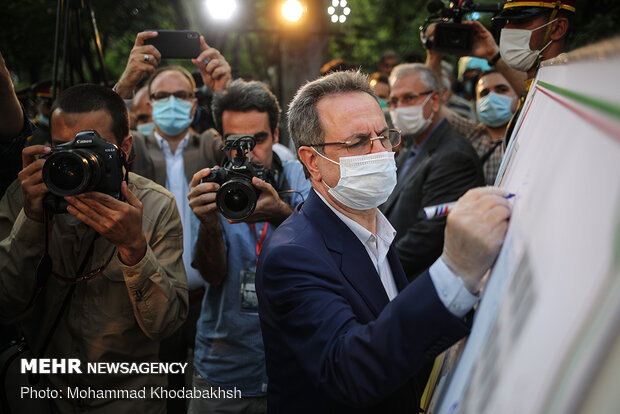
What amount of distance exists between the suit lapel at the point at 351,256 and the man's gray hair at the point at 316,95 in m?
0.30

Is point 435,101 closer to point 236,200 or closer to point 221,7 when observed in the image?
point 236,200

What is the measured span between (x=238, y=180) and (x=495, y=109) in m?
3.11

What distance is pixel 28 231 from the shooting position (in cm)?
208

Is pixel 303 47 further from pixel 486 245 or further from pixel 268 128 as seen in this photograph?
pixel 486 245

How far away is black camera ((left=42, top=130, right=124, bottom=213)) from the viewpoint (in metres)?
1.88

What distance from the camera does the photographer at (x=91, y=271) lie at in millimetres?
2004

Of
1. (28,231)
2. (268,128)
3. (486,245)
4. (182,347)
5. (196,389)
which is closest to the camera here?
(486,245)

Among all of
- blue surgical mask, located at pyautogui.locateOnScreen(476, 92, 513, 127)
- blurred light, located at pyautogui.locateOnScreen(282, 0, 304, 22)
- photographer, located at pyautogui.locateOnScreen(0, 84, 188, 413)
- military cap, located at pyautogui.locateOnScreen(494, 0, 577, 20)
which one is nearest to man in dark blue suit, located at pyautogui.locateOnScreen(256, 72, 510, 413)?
→ photographer, located at pyautogui.locateOnScreen(0, 84, 188, 413)

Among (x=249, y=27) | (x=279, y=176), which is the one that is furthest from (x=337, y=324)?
(x=249, y=27)

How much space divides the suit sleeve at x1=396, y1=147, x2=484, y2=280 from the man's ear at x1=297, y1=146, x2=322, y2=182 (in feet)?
5.63

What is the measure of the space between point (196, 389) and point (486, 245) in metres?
2.19

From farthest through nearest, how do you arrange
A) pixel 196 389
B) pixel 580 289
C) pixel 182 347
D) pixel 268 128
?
pixel 182 347 → pixel 268 128 → pixel 196 389 → pixel 580 289

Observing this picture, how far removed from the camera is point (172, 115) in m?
3.84

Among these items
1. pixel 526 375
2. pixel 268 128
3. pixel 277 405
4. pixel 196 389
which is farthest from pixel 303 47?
pixel 526 375
